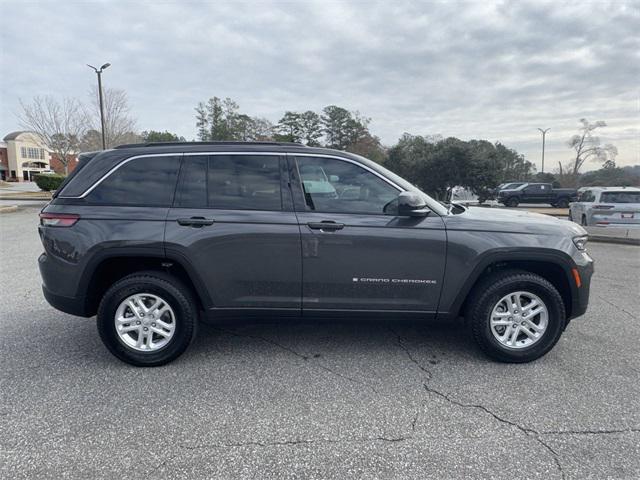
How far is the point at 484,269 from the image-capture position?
3.43m

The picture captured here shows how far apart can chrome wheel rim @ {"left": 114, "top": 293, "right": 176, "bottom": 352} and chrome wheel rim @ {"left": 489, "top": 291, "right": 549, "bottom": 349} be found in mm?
2830

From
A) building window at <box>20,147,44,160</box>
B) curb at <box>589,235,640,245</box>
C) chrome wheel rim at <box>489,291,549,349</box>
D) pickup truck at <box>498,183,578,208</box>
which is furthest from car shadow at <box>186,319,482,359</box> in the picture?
building window at <box>20,147,44,160</box>

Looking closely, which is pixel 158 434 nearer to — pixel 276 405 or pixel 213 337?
pixel 276 405

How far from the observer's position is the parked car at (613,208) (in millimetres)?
11664

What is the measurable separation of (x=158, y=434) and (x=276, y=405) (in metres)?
0.79

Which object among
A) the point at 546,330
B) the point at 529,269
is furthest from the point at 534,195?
the point at 546,330

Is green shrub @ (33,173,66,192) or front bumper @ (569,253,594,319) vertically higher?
green shrub @ (33,173,66,192)

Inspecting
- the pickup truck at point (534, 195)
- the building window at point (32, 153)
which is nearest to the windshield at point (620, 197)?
the pickup truck at point (534, 195)

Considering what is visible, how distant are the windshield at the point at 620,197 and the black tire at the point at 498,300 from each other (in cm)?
1072

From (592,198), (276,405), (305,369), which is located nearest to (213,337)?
(305,369)

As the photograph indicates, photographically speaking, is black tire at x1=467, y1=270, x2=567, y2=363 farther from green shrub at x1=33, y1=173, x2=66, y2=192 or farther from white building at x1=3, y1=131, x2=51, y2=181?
white building at x1=3, y1=131, x2=51, y2=181

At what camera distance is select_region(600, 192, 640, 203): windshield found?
11719mm

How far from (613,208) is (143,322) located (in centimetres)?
1325

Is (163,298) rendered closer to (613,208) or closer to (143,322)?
(143,322)
